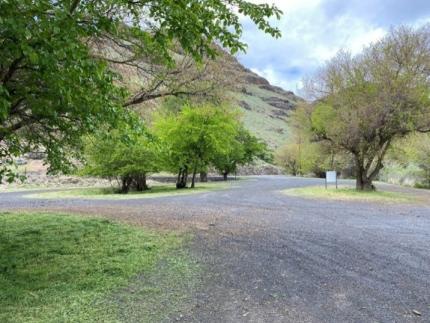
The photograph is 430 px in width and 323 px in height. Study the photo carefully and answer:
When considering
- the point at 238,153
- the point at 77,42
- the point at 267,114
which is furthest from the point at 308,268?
the point at 267,114

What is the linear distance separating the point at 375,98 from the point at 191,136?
10.8 metres

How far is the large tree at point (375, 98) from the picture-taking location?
18.6 meters

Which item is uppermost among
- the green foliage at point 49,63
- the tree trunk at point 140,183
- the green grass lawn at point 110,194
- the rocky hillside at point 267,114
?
the rocky hillside at point 267,114

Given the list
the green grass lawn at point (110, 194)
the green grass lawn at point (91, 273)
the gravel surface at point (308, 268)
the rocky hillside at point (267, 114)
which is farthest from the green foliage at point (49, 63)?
the rocky hillside at point (267, 114)

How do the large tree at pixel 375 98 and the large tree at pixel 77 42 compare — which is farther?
the large tree at pixel 375 98

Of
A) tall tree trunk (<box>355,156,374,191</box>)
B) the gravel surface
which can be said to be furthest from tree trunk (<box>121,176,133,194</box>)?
the gravel surface

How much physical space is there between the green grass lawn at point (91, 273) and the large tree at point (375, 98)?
46.6 feet

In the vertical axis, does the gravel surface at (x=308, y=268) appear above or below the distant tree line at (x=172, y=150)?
below

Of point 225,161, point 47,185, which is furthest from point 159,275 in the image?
point 225,161

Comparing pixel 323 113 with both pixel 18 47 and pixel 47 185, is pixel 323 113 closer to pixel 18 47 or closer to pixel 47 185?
pixel 18 47

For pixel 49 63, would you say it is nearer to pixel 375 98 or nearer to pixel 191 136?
pixel 375 98

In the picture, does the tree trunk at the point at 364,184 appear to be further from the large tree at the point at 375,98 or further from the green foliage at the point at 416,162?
the green foliage at the point at 416,162

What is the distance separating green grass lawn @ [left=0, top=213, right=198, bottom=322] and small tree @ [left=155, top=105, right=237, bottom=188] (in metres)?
15.2

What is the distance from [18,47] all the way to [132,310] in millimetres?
2789
